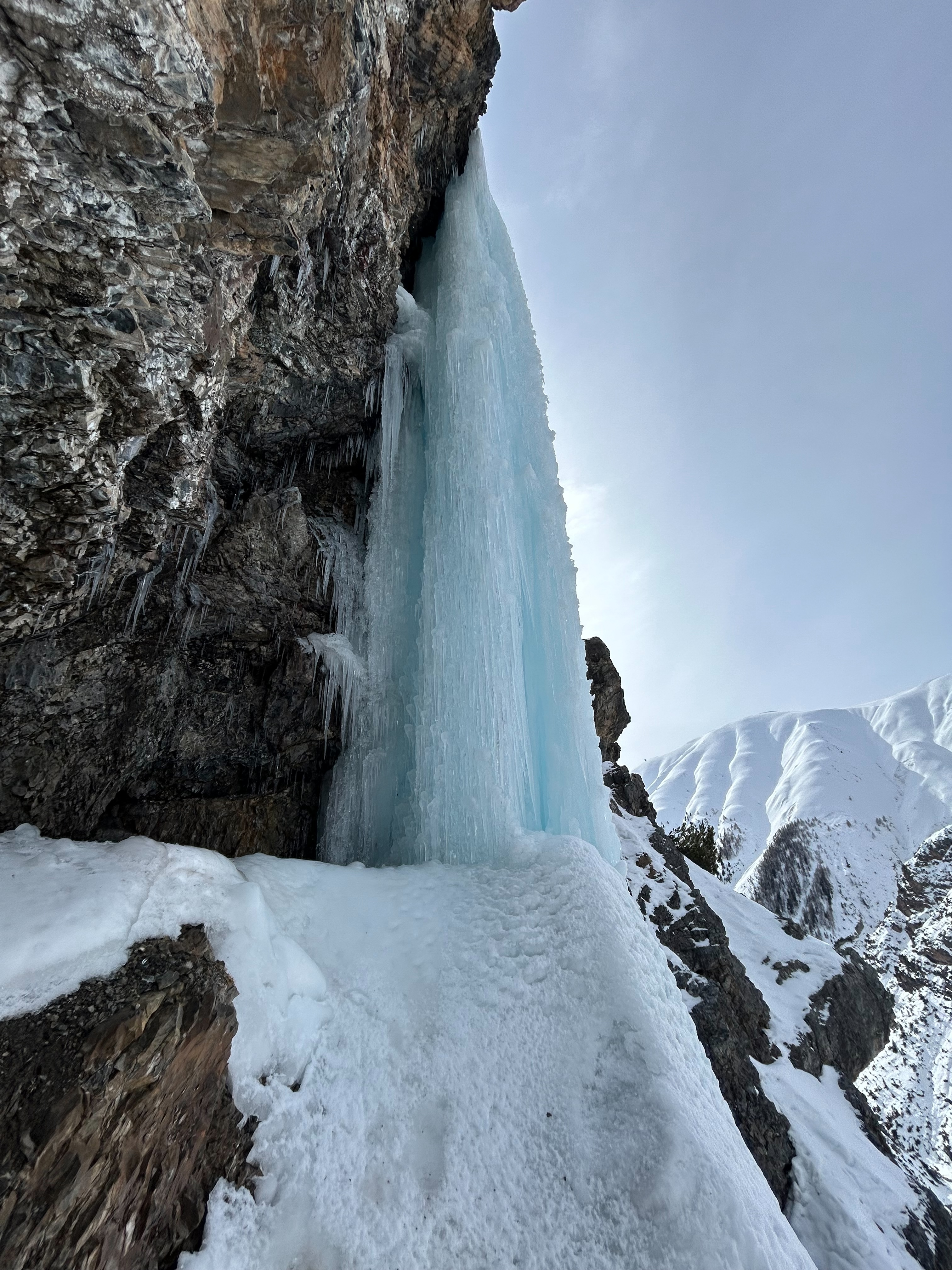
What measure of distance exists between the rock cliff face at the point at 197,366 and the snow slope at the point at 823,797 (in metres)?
38.9

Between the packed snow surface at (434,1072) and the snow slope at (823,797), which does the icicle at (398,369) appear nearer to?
the packed snow surface at (434,1072)

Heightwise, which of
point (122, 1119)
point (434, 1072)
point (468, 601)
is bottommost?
point (434, 1072)

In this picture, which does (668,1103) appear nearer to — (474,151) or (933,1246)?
(933,1246)

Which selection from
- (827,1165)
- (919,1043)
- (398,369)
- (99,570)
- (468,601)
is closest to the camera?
(99,570)

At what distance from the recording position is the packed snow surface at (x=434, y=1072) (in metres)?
3.23

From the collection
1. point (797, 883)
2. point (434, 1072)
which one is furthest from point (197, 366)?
point (797, 883)

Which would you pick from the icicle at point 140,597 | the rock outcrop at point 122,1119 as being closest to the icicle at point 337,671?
the icicle at point 140,597

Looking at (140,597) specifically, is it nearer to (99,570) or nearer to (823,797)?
(99,570)

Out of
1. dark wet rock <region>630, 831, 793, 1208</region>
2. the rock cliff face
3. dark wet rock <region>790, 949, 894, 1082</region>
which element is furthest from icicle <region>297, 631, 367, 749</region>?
dark wet rock <region>790, 949, 894, 1082</region>

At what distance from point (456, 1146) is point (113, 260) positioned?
6648mm

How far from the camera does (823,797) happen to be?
226ft

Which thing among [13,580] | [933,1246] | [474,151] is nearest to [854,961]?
[933,1246]

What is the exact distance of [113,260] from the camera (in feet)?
12.6

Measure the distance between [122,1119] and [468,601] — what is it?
20.4 feet
